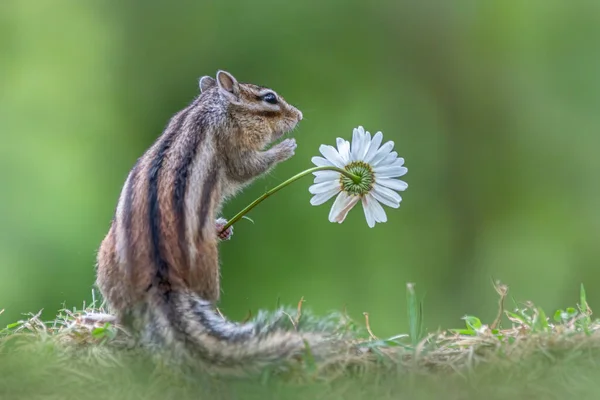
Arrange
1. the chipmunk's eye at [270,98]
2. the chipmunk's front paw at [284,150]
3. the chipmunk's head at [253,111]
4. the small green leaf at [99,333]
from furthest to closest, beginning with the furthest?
the chipmunk's eye at [270,98], the chipmunk's front paw at [284,150], the chipmunk's head at [253,111], the small green leaf at [99,333]

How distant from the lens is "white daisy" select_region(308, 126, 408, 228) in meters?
3.78

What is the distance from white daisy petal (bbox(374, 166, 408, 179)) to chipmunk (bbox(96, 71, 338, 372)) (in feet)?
2.10

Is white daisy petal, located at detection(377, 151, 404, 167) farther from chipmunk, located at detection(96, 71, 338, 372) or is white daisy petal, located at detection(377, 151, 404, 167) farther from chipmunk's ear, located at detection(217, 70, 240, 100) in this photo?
chipmunk's ear, located at detection(217, 70, 240, 100)

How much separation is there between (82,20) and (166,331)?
1021 centimetres

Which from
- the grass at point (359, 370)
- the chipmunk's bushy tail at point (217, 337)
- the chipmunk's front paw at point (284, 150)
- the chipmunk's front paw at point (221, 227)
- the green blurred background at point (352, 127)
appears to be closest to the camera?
the grass at point (359, 370)

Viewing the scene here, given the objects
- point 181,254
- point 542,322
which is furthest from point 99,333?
point 542,322

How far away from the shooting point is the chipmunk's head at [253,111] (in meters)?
4.64

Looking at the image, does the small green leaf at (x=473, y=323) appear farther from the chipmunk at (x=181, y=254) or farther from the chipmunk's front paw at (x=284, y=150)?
the chipmunk's front paw at (x=284, y=150)

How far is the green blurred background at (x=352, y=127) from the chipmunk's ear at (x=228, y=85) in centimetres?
530

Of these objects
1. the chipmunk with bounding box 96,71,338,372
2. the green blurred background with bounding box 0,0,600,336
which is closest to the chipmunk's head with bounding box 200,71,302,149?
the chipmunk with bounding box 96,71,338,372

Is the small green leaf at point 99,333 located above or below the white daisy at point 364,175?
below

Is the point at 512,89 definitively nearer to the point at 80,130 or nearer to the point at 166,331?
the point at 80,130

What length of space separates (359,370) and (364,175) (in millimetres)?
1099

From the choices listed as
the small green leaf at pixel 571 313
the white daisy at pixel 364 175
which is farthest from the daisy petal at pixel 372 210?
the small green leaf at pixel 571 313
